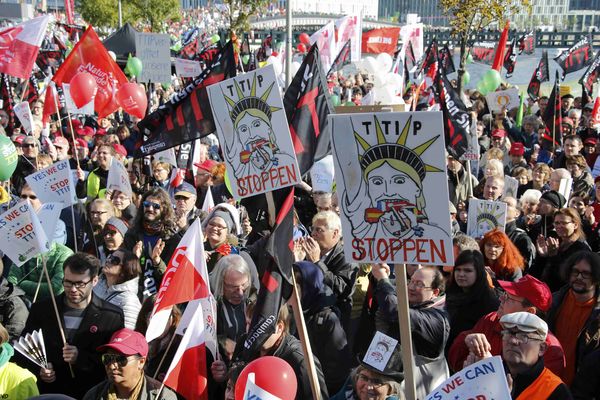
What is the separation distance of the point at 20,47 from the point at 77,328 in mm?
7825

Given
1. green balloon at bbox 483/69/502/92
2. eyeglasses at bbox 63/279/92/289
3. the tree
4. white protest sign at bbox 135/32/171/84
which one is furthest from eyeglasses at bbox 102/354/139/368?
the tree

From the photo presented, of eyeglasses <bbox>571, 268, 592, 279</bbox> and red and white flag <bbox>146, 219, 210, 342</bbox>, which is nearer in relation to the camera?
red and white flag <bbox>146, 219, 210, 342</bbox>

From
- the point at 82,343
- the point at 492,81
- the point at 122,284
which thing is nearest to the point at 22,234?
the point at 122,284

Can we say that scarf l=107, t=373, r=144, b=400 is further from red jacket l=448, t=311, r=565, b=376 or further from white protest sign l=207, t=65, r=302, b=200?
red jacket l=448, t=311, r=565, b=376

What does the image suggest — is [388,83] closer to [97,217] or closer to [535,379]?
[97,217]

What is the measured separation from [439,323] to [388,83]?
1214 cm

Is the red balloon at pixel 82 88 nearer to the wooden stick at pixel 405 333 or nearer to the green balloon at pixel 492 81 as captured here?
the wooden stick at pixel 405 333

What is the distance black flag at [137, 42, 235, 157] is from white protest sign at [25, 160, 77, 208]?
32.0 inches

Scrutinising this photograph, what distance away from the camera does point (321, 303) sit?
461cm

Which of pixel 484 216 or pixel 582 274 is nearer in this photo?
pixel 582 274

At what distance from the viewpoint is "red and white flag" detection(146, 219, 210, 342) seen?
4.25m

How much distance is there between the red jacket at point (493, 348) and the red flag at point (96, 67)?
23.8 feet

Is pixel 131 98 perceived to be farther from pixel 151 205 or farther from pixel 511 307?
pixel 511 307

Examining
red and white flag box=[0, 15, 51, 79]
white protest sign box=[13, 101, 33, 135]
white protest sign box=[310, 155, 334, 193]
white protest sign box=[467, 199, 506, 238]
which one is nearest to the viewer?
white protest sign box=[467, 199, 506, 238]
